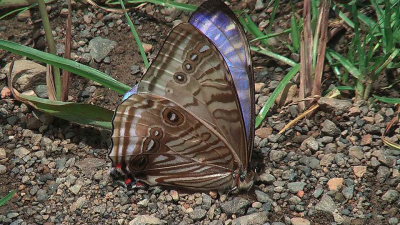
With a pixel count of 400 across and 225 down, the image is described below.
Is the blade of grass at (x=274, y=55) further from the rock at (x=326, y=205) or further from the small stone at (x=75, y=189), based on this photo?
the small stone at (x=75, y=189)

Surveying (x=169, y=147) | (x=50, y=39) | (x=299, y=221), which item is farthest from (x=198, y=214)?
(x=50, y=39)

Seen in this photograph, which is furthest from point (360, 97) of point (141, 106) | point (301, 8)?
point (141, 106)

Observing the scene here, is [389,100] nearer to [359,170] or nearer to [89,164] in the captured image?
[359,170]

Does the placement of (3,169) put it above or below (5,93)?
below

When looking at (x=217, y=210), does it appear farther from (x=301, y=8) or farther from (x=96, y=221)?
(x=301, y=8)

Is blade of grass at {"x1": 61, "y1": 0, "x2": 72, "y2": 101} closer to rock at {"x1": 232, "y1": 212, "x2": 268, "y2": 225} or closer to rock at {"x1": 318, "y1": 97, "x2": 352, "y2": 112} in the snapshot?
rock at {"x1": 232, "y1": 212, "x2": 268, "y2": 225}

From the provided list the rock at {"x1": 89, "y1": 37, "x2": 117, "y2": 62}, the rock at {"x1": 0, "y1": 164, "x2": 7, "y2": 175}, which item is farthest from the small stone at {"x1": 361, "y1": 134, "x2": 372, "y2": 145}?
the rock at {"x1": 0, "y1": 164, "x2": 7, "y2": 175}
